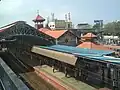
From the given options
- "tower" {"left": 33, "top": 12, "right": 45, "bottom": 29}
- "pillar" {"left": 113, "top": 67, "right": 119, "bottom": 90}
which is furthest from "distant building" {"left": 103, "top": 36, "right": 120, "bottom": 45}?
"pillar" {"left": 113, "top": 67, "right": 119, "bottom": 90}

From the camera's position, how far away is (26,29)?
87.7 feet

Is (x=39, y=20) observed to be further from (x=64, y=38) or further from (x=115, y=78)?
(x=115, y=78)

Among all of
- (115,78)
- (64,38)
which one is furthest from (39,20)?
(115,78)

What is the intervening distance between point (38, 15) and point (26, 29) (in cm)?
1873

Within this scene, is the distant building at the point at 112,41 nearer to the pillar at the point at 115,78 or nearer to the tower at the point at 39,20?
the tower at the point at 39,20

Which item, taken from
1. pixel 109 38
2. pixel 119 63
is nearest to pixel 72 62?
pixel 119 63

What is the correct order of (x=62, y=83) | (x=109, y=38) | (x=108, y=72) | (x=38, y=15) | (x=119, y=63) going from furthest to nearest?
(x=109, y=38), (x=38, y=15), (x=62, y=83), (x=108, y=72), (x=119, y=63)

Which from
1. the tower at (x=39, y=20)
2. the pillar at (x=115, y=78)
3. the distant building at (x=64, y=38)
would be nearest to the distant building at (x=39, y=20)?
the tower at (x=39, y=20)

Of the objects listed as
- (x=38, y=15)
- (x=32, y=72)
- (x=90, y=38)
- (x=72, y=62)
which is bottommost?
(x=32, y=72)

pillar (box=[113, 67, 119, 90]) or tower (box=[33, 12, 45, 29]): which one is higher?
tower (box=[33, 12, 45, 29])

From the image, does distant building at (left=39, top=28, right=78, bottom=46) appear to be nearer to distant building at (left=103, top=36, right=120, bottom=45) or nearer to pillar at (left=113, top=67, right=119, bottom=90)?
pillar at (left=113, top=67, right=119, bottom=90)

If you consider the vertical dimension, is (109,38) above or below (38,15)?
below

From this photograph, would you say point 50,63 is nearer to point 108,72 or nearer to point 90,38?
point 90,38

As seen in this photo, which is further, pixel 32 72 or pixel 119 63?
pixel 32 72
